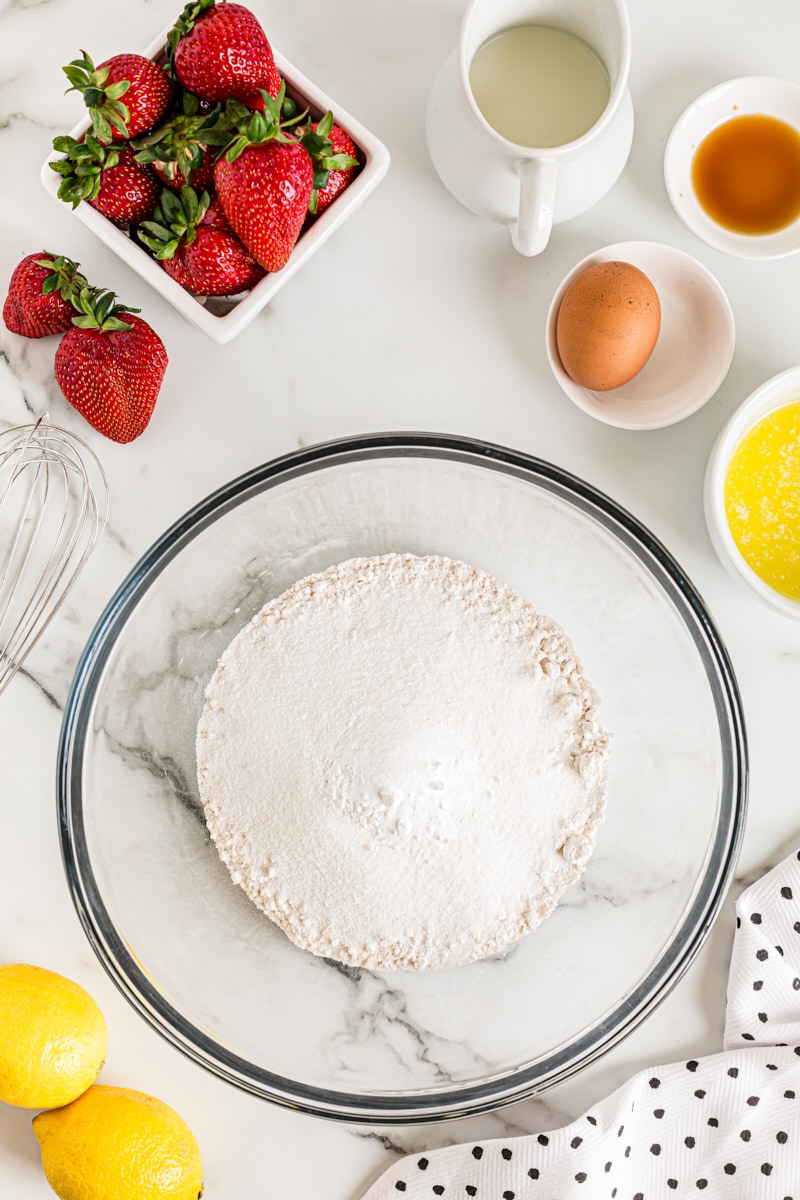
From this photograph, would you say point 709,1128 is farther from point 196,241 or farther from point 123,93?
point 123,93

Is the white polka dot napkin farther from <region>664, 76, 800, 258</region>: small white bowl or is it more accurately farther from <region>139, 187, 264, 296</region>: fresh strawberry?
<region>139, 187, 264, 296</region>: fresh strawberry

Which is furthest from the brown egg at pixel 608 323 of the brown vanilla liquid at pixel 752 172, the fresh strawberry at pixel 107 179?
the fresh strawberry at pixel 107 179

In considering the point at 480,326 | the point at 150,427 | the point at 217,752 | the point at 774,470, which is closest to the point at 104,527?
the point at 150,427

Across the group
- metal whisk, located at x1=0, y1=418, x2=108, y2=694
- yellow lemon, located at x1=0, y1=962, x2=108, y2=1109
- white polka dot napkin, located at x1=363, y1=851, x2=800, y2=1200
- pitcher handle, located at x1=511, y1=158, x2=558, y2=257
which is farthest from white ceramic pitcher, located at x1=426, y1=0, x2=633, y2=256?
yellow lemon, located at x1=0, y1=962, x2=108, y2=1109

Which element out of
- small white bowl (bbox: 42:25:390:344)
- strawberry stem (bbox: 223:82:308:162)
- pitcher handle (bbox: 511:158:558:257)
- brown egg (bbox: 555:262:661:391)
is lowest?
brown egg (bbox: 555:262:661:391)

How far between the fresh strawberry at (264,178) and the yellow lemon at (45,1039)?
2.13ft

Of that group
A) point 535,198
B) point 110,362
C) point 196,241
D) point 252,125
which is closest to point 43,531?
point 110,362

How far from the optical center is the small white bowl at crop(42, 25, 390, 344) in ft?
2.43

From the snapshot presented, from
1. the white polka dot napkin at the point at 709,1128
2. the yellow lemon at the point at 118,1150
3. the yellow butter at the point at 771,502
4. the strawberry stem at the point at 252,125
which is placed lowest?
the white polka dot napkin at the point at 709,1128

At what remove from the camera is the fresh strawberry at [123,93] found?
26.4 inches

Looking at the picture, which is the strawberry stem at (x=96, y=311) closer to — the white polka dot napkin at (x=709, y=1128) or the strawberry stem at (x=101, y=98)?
the strawberry stem at (x=101, y=98)

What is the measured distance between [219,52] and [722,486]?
53 cm

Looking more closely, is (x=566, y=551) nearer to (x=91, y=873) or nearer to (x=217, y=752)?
(x=217, y=752)

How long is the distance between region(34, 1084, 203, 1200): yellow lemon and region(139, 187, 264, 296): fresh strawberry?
0.71m
